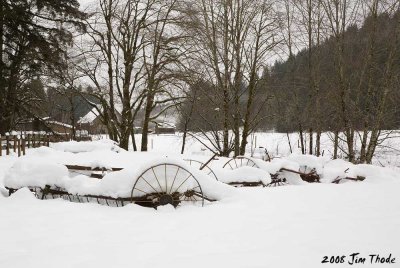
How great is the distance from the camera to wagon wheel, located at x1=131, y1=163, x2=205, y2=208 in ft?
17.0

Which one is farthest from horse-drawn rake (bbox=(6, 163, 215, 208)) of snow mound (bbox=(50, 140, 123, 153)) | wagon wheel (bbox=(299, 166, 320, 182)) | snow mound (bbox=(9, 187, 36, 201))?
snow mound (bbox=(50, 140, 123, 153))

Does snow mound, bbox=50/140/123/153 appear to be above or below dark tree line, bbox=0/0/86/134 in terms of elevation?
below

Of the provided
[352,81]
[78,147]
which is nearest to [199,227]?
[78,147]

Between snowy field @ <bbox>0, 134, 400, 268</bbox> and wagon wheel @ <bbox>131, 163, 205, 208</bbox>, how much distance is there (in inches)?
5.3

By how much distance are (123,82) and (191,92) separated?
4.42 m

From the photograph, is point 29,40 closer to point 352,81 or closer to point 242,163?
point 242,163

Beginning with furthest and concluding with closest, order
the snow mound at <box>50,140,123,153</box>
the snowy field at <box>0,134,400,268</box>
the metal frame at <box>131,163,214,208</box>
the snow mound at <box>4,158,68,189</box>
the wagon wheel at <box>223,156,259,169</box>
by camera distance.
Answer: the snow mound at <box>50,140,123,153</box> < the wagon wheel at <box>223,156,259,169</box> < the snow mound at <box>4,158,68,189</box> < the metal frame at <box>131,163,214,208</box> < the snowy field at <box>0,134,400,268</box>

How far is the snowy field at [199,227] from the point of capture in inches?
124

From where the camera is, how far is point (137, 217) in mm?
4637

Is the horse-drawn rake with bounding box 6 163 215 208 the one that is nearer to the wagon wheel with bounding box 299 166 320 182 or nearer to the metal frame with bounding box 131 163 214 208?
the metal frame with bounding box 131 163 214 208

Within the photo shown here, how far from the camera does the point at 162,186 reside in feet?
17.1

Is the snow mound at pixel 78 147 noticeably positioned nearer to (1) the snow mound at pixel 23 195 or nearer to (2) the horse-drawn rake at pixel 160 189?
(1) the snow mound at pixel 23 195

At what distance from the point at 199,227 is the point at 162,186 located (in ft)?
4.17

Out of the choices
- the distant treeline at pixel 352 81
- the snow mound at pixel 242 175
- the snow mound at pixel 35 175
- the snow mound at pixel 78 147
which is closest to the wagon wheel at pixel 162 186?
the snow mound at pixel 35 175
